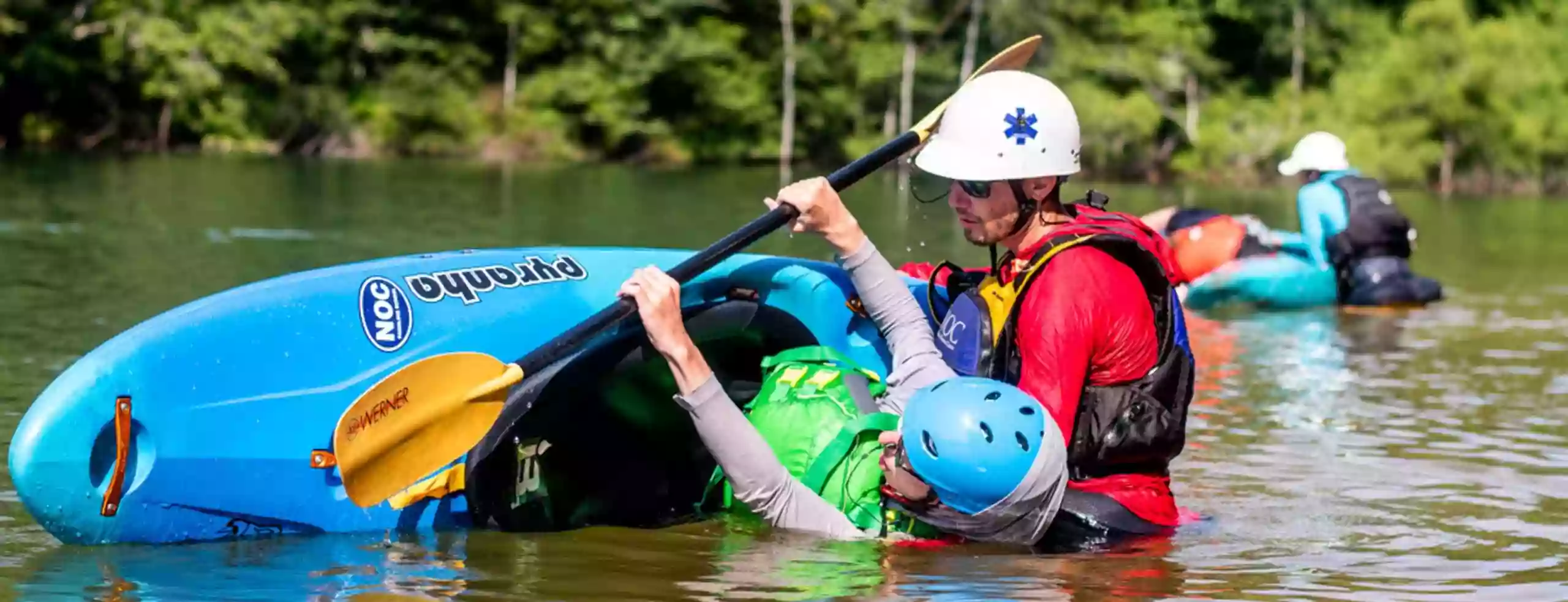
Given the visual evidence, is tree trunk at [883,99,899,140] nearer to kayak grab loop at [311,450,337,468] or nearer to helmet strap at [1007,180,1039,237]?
helmet strap at [1007,180,1039,237]

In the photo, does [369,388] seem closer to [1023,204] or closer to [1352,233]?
[1023,204]

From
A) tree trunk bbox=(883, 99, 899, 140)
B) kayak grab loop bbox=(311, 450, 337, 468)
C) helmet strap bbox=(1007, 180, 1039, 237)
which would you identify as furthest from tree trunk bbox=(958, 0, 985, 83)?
kayak grab loop bbox=(311, 450, 337, 468)

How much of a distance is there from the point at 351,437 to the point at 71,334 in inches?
174

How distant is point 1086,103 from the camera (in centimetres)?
4541

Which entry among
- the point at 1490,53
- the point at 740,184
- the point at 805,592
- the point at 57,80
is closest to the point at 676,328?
the point at 805,592

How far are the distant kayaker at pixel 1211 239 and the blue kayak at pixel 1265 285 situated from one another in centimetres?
11

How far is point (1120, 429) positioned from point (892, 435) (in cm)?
60

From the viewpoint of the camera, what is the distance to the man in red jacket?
15.5 feet

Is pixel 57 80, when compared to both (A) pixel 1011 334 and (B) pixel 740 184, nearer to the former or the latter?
(B) pixel 740 184

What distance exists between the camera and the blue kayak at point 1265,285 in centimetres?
1284

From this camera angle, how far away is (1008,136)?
490 cm

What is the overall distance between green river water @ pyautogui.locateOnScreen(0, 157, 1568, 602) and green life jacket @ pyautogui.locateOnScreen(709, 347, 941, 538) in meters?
0.10

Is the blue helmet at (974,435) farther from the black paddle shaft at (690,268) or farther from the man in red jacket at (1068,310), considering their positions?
the black paddle shaft at (690,268)

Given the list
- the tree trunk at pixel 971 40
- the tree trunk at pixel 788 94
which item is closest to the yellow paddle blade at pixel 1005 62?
the tree trunk at pixel 788 94
